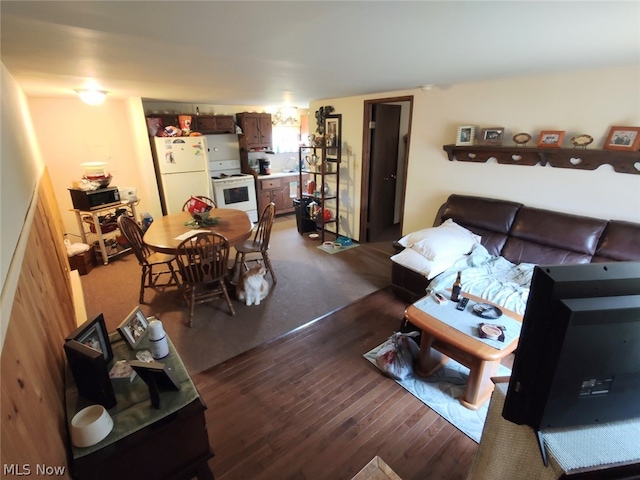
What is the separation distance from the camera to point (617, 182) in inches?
96.9

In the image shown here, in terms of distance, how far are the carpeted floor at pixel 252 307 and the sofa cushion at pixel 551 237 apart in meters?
1.37

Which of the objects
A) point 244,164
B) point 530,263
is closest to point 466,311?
point 530,263

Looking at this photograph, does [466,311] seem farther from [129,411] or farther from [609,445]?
Answer: [129,411]

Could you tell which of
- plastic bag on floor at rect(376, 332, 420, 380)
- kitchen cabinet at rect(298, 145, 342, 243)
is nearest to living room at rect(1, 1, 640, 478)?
kitchen cabinet at rect(298, 145, 342, 243)

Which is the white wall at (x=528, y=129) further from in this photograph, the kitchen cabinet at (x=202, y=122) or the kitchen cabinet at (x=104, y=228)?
the kitchen cabinet at (x=104, y=228)

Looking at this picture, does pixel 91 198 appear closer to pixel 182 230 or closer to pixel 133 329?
pixel 182 230

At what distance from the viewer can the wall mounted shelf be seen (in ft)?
7.72

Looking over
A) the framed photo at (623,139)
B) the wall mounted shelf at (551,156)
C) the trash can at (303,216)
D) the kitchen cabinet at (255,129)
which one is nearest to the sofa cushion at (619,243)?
the wall mounted shelf at (551,156)

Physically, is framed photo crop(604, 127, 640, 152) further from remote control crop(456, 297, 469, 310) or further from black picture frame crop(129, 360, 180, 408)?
black picture frame crop(129, 360, 180, 408)

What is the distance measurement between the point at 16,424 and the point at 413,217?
12.7 feet

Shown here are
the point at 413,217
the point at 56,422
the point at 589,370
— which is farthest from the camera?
the point at 413,217

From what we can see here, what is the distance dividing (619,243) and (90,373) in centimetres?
339

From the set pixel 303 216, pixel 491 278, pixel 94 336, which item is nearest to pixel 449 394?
pixel 491 278

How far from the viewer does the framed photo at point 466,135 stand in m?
3.12
